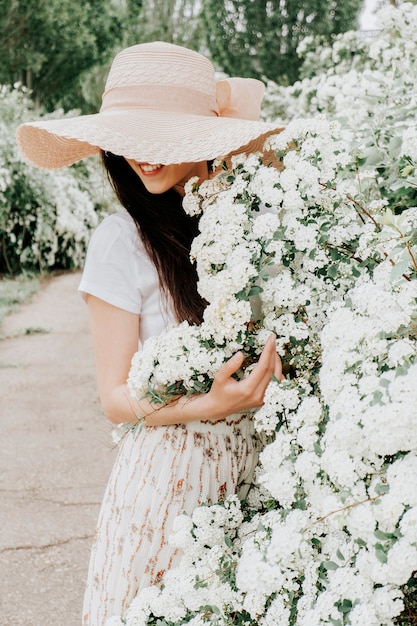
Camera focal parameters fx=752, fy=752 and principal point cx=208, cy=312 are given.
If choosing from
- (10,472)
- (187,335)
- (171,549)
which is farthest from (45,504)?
(187,335)

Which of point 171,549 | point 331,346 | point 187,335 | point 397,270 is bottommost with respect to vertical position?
point 171,549

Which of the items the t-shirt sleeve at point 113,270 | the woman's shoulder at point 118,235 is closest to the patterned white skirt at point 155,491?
the t-shirt sleeve at point 113,270

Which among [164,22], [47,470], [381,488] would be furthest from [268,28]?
[381,488]

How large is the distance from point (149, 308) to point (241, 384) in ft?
1.19

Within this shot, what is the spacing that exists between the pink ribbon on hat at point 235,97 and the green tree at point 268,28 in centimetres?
2244

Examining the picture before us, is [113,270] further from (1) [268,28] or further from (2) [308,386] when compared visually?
(1) [268,28]

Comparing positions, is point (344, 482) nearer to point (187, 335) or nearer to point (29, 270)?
point (187, 335)

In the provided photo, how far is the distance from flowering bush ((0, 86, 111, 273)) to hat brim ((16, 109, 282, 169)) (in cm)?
744

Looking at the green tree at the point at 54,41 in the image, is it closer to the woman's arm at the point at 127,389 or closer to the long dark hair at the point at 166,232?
the long dark hair at the point at 166,232

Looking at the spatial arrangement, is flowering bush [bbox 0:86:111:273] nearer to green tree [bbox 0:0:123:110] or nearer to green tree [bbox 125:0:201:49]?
green tree [bbox 0:0:123:110]

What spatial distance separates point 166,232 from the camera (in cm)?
179

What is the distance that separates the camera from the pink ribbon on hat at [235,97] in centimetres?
193

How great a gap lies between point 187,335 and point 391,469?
529mm

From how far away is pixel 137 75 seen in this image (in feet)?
5.86
